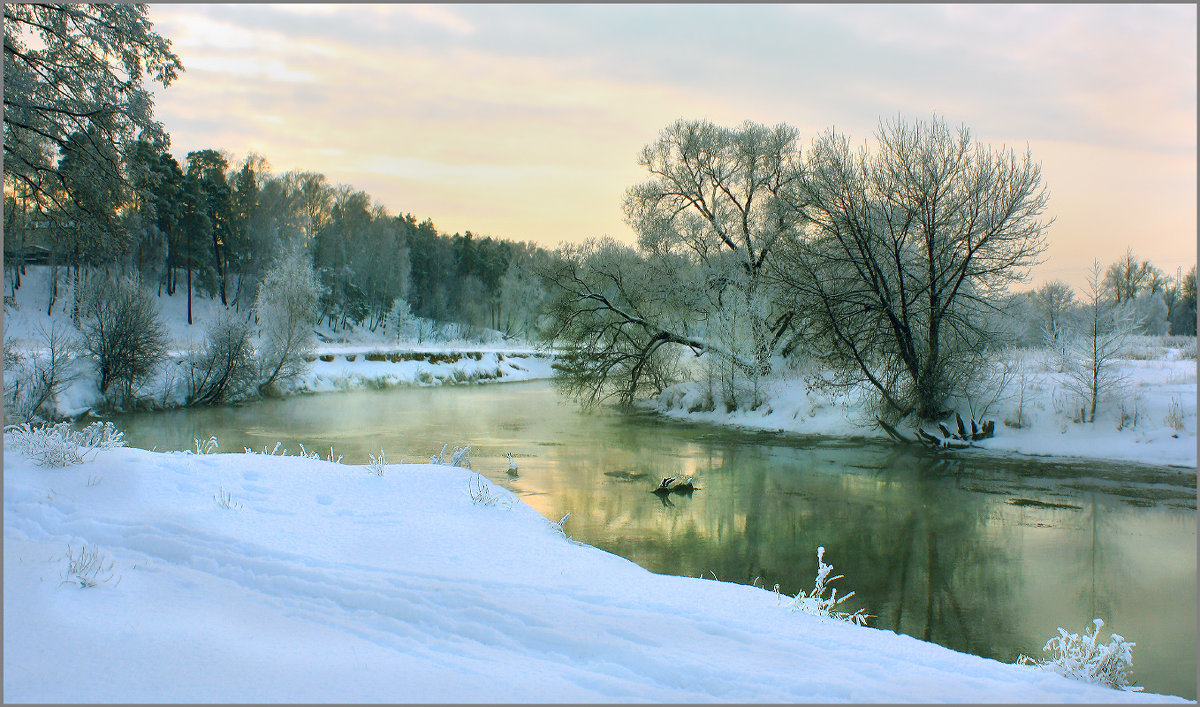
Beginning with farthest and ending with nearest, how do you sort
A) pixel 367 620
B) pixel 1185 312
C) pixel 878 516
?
pixel 1185 312 < pixel 878 516 < pixel 367 620

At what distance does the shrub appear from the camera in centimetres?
1889

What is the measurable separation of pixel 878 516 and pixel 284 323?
21.5 meters

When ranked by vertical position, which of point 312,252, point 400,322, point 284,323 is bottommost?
point 284,323

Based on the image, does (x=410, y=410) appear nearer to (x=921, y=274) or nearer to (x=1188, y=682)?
(x=921, y=274)

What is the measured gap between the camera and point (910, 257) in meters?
17.3

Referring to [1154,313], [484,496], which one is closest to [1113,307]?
[484,496]

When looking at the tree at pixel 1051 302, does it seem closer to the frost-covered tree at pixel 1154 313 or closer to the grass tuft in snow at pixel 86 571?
the frost-covered tree at pixel 1154 313

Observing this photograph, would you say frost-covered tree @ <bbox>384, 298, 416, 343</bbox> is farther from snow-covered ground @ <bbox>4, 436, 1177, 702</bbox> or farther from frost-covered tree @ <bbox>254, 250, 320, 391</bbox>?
snow-covered ground @ <bbox>4, 436, 1177, 702</bbox>

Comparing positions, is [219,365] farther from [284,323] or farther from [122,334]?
[122,334]

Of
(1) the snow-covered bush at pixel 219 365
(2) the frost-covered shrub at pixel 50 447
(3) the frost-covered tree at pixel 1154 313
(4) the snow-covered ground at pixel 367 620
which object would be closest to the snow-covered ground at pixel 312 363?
(1) the snow-covered bush at pixel 219 365

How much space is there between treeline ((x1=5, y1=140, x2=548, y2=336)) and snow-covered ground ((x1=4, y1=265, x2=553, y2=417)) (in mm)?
1393

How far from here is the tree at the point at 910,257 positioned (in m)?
15.6

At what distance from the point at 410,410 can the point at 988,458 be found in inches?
642

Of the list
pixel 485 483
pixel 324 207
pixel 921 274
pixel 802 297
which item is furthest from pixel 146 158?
pixel 324 207
